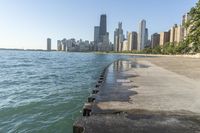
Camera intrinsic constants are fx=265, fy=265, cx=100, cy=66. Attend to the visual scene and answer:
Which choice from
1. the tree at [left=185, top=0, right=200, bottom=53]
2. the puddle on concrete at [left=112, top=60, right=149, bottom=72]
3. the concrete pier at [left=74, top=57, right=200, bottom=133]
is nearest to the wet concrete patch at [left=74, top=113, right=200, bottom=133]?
the concrete pier at [left=74, top=57, right=200, bottom=133]

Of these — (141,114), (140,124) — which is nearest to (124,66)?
(141,114)

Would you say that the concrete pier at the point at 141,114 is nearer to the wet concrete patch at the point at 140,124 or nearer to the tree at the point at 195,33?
the wet concrete patch at the point at 140,124

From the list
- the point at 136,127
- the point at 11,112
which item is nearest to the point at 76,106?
the point at 11,112

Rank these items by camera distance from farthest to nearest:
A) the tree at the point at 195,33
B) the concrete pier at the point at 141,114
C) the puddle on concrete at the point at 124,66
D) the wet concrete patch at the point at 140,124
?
the puddle on concrete at the point at 124,66
the tree at the point at 195,33
the concrete pier at the point at 141,114
the wet concrete patch at the point at 140,124

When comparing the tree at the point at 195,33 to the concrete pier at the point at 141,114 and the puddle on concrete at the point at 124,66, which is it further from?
the concrete pier at the point at 141,114

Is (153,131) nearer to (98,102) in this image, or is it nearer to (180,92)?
(98,102)

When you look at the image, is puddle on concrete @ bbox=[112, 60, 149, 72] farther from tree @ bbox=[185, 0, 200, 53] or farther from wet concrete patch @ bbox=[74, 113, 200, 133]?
wet concrete patch @ bbox=[74, 113, 200, 133]

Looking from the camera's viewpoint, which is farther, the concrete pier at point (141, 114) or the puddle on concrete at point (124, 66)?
the puddle on concrete at point (124, 66)

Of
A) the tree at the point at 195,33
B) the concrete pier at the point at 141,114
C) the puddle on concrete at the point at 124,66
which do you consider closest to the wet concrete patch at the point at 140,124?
the concrete pier at the point at 141,114

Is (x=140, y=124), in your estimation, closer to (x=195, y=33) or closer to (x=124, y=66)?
(x=195, y=33)

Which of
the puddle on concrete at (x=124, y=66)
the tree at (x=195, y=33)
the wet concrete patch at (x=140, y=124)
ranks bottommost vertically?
the puddle on concrete at (x=124, y=66)

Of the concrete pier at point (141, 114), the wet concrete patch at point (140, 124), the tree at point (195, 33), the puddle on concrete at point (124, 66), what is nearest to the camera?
the wet concrete patch at point (140, 124)

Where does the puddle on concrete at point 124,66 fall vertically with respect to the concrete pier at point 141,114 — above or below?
below

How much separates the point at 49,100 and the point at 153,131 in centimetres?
966
